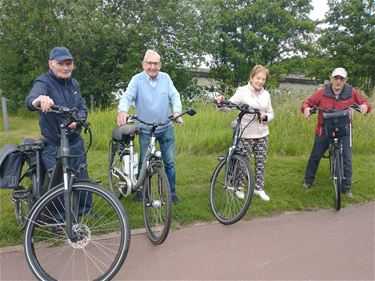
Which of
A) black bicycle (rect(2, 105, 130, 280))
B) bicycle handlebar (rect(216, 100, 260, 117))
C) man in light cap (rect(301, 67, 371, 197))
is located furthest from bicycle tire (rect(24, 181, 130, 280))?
man in light cap (rect(301, 67, 371, 197))

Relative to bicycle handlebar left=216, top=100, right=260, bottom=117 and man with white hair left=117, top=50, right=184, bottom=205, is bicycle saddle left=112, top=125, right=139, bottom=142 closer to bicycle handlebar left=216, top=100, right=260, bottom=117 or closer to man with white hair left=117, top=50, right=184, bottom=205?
man with white hair left=117, top=50, right=184, bottom=205

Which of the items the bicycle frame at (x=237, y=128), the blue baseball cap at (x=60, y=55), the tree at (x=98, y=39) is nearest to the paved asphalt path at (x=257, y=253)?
the bicycle frame at (x=237, y=128)

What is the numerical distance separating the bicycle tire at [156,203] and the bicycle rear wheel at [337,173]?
230 cm

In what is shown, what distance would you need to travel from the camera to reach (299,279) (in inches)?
129

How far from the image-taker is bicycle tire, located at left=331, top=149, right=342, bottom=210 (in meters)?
4.80

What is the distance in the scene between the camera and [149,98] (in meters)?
4.53

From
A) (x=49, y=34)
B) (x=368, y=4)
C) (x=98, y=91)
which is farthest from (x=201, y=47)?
(x=368, y=4)

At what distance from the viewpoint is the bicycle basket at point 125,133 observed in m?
4.64

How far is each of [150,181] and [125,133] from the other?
992mm

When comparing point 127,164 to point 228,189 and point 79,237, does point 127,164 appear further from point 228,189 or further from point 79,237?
point 79,237

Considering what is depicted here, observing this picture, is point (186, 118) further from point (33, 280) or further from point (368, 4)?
point (368, 4)

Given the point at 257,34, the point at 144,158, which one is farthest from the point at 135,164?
the point at 257,34

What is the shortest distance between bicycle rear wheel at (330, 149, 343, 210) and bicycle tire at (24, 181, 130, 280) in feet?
8.97

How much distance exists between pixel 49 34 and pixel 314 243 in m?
16.2
